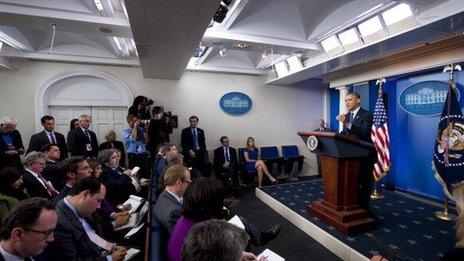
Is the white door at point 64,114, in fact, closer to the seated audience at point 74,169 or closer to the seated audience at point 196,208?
the seated audience at point 74,169

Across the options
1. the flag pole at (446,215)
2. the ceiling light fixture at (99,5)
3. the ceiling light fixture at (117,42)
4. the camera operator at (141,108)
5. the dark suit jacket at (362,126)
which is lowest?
the flag pole at (446,215)

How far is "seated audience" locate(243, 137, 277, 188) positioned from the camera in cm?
540

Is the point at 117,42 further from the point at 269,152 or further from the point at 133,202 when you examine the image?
the point at 269,152

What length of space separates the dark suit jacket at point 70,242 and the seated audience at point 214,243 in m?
0.89

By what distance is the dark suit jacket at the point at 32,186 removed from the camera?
2.33m

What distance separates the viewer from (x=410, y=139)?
464 centimetres

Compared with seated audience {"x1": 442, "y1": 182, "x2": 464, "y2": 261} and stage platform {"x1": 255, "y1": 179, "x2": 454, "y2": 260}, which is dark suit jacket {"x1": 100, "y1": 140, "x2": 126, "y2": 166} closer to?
stage platform {"x1": 255, "y1": 179, "x2": 454, "y2": 260}

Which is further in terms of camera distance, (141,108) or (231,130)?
(231,130)

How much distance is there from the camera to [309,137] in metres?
3.21

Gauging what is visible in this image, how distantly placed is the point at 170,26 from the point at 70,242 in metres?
2.14

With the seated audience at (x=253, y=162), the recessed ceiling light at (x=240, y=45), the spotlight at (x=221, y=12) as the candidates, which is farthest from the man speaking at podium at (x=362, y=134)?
the seated audience at (x=253, y=162)

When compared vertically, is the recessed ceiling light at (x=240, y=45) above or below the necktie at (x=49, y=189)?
above

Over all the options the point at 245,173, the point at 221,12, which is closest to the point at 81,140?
the point at 221,12

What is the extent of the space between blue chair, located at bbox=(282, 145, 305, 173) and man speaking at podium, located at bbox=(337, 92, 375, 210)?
2956 mm
